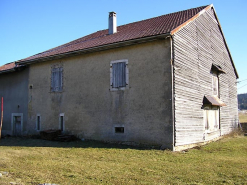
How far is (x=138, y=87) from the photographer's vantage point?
39.8 feet

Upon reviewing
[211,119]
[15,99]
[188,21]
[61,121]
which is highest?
[188,21]

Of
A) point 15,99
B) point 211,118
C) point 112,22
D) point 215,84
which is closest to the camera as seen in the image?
point 211,118

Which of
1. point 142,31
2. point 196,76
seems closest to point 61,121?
point 142,31

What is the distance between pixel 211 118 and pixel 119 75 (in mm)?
6301

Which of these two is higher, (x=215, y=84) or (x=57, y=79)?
(x=57, y=79)

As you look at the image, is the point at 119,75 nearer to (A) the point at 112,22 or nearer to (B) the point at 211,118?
(A) the point at 112,22

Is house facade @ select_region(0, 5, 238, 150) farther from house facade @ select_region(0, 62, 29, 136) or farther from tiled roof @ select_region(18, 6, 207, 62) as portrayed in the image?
house facade @ select_region(0, 62, 29, 136)

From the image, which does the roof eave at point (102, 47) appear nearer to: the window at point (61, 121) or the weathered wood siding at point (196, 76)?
the weathered wood siding at point (196, 76)

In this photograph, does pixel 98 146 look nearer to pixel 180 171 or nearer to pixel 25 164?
pixel 25 164

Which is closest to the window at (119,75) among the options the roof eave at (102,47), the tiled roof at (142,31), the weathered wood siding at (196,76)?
the roof eave at (102,47)

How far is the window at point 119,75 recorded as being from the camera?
1257 cm

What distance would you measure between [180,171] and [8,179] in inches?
177

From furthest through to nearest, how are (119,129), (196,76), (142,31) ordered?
(196,76)
(142,31)
(119,129)

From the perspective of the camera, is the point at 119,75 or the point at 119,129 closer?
the point at 119,129
